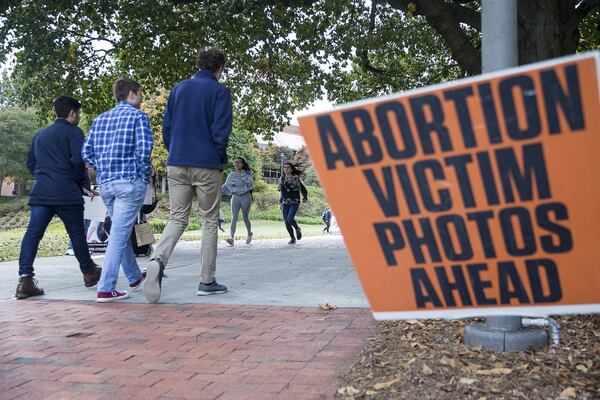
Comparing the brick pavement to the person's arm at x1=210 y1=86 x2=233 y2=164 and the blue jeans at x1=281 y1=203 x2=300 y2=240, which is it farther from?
the blue jeans at x1=281 y1=203 x2=300 y2=240

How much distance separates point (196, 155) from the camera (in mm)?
5102

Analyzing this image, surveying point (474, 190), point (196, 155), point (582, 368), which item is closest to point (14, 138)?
point (196, 155)

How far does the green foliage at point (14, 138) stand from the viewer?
42.9m

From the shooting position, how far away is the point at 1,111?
43844 millimetres

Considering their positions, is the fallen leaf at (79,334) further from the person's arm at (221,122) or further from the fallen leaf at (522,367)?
the fallen leaf at (522,367)

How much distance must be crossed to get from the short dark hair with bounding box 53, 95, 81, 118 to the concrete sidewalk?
1.75m

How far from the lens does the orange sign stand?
2.09 meters

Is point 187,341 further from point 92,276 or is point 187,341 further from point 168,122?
point 92,276

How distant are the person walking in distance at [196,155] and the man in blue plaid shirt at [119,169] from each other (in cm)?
A: 25

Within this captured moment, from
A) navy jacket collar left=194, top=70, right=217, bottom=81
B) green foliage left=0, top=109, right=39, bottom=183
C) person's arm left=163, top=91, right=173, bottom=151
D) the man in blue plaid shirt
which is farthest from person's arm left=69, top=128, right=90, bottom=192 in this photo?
green foliage left=0, top=109, right=39, bottom=183

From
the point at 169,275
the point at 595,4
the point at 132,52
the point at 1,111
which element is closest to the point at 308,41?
the point at 132,52

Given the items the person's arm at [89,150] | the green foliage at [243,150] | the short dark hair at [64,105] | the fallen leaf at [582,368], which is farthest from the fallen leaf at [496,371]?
the green foliage at [243,150]

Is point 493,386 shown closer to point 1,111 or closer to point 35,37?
point 35,37

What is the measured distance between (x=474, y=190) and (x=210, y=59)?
3.64m
